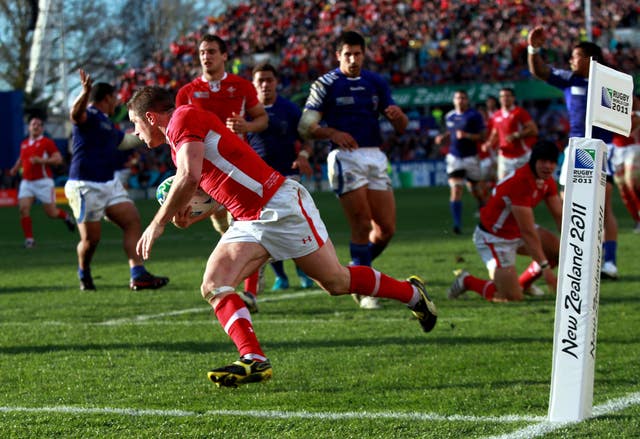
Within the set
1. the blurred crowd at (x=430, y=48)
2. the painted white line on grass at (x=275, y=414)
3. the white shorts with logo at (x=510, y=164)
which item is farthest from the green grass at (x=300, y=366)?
the blurred crowd at (x=430, y=48)

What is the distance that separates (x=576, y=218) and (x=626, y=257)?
8.99 metres

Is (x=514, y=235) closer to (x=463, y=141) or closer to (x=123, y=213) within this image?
(x=123, y=213)

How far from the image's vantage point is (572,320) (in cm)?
483

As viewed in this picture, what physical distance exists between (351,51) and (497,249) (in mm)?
2203

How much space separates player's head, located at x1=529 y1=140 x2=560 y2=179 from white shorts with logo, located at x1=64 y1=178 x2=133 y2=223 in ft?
14.6

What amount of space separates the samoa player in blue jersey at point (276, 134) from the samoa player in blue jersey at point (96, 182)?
56.5 inches

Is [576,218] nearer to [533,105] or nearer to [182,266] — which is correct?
[182,266]

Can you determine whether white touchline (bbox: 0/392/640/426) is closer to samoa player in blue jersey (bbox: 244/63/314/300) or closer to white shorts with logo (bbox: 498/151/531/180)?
samoa player in blue jersey (bbox: 244/63/314/300)

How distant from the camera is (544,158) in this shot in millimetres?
9258

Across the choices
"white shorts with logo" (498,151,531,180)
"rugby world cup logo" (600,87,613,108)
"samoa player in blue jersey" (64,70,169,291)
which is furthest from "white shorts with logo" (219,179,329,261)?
"white shorts with logo" (498,151,531,180)

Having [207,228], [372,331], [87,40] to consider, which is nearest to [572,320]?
[372,331]

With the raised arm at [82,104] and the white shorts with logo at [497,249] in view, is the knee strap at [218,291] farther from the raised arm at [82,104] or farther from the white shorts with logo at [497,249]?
the white shorts with logo at [497,249]

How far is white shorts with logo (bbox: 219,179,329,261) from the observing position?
6.03m

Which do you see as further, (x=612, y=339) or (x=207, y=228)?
(x=207, y=228)
